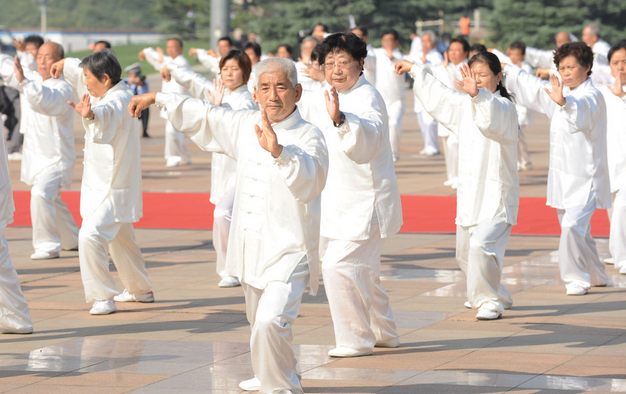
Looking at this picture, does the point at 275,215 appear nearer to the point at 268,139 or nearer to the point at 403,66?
the point at 268,139

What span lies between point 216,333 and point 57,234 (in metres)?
3.58

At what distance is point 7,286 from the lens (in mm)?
6770

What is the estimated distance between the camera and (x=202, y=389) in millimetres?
5508

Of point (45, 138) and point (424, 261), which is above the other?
point (45, 138)

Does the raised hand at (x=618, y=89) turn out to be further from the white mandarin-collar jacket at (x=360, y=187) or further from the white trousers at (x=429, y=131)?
the white trousers at (x=429, y=131)

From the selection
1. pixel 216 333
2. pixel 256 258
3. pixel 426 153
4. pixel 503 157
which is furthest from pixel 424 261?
pixel 426 153

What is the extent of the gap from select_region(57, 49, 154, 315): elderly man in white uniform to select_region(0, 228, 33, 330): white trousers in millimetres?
676

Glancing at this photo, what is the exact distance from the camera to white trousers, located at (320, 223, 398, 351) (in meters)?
6.10

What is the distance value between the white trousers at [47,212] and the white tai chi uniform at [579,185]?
450 centimetres

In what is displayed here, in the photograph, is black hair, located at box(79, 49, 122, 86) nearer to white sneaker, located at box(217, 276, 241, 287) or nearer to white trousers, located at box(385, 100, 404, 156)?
white sneaker, located at box(217, 276, 241, 287)

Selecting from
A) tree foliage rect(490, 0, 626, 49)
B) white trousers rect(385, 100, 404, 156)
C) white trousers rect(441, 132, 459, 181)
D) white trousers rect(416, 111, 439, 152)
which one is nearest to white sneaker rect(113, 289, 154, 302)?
white trousers rect(441, 132, 459, 181)

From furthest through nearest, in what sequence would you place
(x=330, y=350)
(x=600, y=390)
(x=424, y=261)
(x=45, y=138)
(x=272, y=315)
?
(x=45, y=138) < (x=424, y=261) < (x=330, y=350) < (x=600, y=390) < (x=272, y=315)

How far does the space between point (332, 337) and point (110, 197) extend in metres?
2.00

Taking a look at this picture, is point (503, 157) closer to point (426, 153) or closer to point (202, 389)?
point (202, 389)
